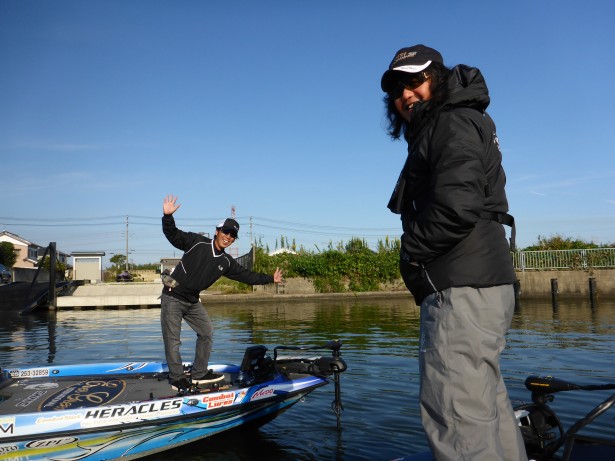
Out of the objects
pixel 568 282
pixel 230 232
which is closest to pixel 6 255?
pixel 568 282

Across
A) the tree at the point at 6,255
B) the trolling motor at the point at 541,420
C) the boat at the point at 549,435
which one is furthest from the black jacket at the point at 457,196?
the tree at the point at 6,255

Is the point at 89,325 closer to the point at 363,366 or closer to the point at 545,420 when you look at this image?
the point at 363,366

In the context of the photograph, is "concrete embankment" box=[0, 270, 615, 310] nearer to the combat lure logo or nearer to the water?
the water

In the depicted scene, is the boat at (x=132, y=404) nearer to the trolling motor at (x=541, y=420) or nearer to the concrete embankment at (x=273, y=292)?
the trolling motor at (x=541, y=420)

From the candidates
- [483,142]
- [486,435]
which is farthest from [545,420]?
[483,142]

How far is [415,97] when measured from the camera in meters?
2.89

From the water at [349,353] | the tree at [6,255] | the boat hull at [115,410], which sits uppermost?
the tree at [6,255]

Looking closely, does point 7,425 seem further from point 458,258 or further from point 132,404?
point 458,258

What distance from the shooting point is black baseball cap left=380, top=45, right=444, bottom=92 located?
279cm

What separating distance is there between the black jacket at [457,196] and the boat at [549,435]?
4.17ft

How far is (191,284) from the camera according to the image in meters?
7.11

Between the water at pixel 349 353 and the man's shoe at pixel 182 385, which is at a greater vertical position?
the man's shoe at pixel 182 385

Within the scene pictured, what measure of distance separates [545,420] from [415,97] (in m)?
2.77

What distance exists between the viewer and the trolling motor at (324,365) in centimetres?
668
